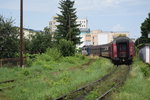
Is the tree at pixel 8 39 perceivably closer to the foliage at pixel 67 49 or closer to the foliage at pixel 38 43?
the foliage at pixel 67 49

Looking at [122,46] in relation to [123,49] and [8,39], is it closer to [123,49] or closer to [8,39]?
[123,49]

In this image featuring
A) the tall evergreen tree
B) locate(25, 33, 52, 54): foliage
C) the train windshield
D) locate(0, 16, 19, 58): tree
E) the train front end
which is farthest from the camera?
the tall evergreen tree

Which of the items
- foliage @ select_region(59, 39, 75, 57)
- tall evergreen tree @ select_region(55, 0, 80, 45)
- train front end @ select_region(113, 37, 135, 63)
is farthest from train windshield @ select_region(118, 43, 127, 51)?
tall evergreen tree @ select_region(55, 0, 80, 45)

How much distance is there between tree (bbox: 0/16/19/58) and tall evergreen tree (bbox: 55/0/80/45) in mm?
22852

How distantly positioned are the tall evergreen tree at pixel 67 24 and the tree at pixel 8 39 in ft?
75.0

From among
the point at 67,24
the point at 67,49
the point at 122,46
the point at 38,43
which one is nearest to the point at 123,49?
the point at 122,46

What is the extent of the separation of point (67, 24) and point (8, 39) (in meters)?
26.9

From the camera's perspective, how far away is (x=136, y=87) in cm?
1369

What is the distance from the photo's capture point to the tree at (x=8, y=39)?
29234 mm

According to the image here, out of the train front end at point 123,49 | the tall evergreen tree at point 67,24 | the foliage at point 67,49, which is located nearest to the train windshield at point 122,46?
the train front end at point 123,49

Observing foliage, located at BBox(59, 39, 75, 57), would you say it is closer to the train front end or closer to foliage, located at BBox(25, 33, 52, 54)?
foliage, located at BBox(25, 33, 52, 54)

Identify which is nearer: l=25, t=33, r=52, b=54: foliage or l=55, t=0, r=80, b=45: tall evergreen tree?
l=25, t=33, r=52, b=54: foliage

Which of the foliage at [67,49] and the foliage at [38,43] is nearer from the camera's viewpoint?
the foliage at [67,49]

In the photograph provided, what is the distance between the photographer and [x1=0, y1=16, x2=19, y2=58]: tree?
2923cm
